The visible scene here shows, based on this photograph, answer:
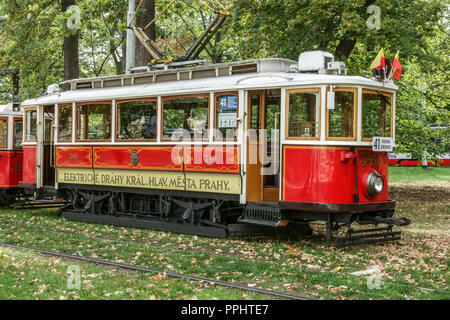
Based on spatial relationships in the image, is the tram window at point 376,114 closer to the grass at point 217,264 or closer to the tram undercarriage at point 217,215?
the tram undercarriage at point 217,215

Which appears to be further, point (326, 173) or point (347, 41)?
point (347, 41)

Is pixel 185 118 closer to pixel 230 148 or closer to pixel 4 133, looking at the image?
pixel 230 148

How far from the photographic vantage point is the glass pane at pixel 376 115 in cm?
1043

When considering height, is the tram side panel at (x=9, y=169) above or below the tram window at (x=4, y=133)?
below

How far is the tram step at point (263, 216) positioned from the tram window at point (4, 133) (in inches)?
352

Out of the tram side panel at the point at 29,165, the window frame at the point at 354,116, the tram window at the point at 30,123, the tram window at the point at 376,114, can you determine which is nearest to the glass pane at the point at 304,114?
the window frame at the point at 354,116

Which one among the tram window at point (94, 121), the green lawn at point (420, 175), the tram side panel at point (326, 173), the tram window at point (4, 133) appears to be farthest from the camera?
the green lawn at point (420, 175)

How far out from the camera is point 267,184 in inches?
459

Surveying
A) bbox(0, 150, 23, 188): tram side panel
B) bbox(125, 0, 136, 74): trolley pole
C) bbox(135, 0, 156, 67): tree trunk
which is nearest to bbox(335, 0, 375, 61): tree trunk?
bbox(135, 0, 156, 67): tree trunk

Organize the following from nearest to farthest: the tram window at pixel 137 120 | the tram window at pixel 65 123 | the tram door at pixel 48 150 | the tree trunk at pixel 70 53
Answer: the tram window at pixel 137 120 → the tram window at pixel 65 123 → the tram door at pixel 48 150 → the tree trunk at pixel 70 53

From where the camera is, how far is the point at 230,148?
11328 mm

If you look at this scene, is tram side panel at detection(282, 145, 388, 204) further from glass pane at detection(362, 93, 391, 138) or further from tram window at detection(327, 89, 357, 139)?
glass pane at detection(362, 93, 391, 138)

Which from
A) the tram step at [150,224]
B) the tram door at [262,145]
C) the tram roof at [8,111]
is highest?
the tram roof at [8,111]

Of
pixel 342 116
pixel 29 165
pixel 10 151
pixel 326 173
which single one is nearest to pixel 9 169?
pixel 10 151
